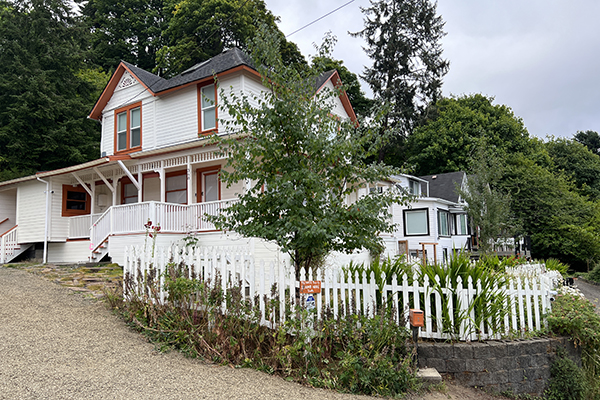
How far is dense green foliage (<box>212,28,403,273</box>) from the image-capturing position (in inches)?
223

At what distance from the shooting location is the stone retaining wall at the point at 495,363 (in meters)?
5.73

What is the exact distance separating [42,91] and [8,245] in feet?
30.8

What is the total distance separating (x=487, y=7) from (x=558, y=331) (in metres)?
Answer: 8.31

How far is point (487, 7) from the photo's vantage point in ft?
34.7

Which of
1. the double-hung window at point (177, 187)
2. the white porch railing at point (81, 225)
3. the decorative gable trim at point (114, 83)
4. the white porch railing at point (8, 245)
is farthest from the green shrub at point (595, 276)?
the white porch railing at point (8, 245)

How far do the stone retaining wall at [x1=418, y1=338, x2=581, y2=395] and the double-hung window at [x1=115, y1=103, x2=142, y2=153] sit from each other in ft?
50.6

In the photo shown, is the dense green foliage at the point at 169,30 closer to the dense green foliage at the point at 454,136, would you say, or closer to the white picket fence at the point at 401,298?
the dense green foliage at the point at 454,136

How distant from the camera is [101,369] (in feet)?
15.3

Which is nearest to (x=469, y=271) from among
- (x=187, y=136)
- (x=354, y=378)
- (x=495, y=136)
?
(x=354, y=378)

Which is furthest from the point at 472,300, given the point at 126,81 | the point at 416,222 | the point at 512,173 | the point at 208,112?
the point at 512,173

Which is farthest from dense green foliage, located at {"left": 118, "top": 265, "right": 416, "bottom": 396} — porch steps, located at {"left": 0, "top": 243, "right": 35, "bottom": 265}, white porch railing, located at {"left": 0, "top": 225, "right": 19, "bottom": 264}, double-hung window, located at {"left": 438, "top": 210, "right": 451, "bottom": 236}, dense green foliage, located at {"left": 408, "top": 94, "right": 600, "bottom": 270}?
double-hung window, located at {"left": 438, "top": 210, "right": 451, "bottom": 236}

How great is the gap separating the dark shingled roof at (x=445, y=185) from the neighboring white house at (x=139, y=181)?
13.9 m

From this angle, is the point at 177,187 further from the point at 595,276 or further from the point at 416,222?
the point at 595,276

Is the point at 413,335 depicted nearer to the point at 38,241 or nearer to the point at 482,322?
the point at 482,322
